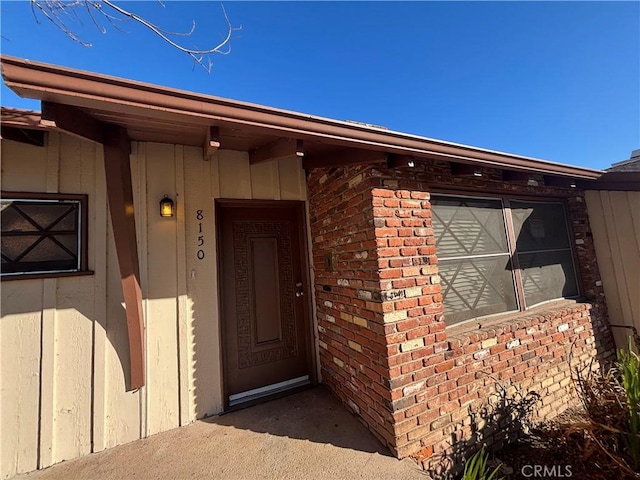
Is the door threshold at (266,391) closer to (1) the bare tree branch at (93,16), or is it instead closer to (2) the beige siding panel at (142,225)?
(2) the beige siding panel at (142,225)

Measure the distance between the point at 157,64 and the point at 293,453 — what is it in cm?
376

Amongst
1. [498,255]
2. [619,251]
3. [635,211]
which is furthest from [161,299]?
[635,211]

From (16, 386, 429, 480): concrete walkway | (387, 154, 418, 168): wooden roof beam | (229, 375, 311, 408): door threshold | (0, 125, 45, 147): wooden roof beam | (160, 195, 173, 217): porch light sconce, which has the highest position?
(0, 125, 45, 147): wooden roof beam

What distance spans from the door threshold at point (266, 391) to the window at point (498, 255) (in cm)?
174

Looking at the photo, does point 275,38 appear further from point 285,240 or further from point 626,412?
point 626,412

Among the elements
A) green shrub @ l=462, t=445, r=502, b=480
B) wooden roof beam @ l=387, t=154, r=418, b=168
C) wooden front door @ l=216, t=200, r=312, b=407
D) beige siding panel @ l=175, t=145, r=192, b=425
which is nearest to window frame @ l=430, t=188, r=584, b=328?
wooden roof beam @ l=387, t=154, r=418, b=168

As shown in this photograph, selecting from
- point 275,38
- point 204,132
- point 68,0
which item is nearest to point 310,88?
point 275,38

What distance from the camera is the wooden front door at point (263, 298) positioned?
2.59 m

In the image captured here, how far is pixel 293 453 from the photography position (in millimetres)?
1879

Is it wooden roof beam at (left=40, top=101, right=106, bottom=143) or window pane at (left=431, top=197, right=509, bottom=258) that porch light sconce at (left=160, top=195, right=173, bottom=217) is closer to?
wooden roof beam at (left=40, top=101, right=106, bottom=143)

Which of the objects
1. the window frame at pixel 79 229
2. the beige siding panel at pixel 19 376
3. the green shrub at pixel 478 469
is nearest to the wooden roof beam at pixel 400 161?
the green shrub at pixel 478 469

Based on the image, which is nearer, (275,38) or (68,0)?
(68,0)

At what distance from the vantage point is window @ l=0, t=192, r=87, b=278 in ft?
6.18

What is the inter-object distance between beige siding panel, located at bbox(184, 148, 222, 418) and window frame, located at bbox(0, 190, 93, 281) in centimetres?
74
